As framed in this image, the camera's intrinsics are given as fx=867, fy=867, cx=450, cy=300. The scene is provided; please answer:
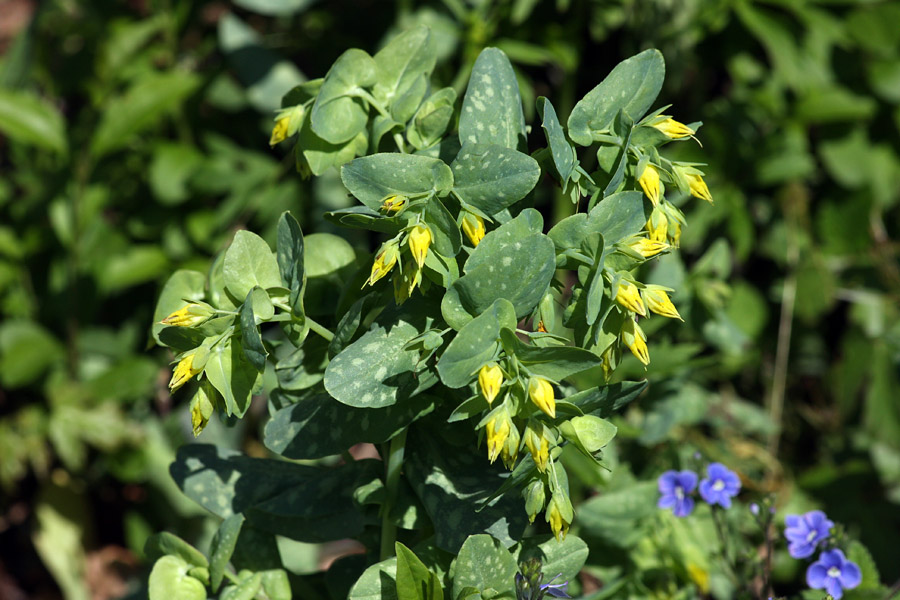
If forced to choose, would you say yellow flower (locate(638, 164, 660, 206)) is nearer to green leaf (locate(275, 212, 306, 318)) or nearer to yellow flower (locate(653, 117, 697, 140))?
yellow flower (locate(653, 117, 697, 140))

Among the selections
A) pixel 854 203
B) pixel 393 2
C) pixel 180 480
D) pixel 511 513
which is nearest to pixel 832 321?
pixel 854 203

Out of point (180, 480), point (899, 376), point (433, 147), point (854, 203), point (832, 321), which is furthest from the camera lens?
point (832, 321)

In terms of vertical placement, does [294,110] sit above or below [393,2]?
above

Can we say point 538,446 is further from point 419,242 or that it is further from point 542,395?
point 419,242

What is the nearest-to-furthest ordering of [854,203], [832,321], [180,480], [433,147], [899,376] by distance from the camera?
[433,147]
[180,480]
[899,376]
[854,203]
[832,321]

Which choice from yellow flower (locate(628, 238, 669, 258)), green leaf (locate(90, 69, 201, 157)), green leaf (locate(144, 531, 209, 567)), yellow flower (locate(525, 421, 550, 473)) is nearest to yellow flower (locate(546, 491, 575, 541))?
yellow flower (locate(525, 421, 550, 473))

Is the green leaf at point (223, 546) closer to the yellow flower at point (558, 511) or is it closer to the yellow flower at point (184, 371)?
the yellow flower at point (184, 371)

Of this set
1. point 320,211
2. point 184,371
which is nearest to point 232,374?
point 184,371

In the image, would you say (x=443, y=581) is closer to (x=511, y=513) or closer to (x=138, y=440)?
(x=511, y=513)
